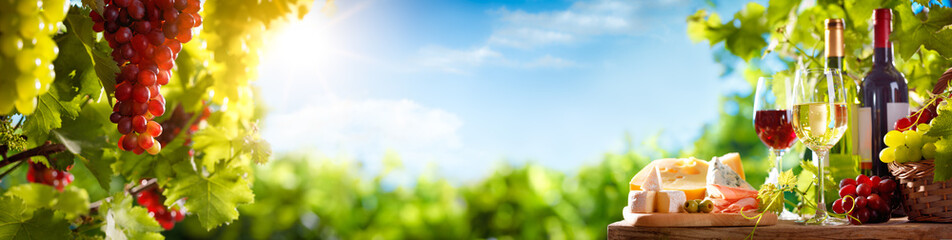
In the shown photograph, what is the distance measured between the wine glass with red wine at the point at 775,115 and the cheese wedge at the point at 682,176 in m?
0.13

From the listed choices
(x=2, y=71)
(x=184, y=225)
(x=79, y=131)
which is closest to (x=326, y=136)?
(x=184, y=225)

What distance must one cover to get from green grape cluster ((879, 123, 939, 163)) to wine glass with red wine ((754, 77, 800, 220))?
0.15m

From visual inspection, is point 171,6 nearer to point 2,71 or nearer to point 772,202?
point 2,71

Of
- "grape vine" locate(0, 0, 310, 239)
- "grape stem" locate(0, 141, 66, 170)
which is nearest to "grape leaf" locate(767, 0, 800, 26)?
"grape vine" locate(0, 0, 310, 239)

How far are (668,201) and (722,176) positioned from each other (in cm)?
13

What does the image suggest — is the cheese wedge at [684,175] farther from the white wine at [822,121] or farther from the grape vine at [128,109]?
the grape vine at [128,109]

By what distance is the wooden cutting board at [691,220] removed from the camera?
0.98 m

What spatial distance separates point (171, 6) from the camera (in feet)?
2.27

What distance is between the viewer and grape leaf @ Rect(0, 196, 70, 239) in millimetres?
979

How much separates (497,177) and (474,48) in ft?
2.73

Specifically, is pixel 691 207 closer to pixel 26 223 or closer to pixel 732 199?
pixel 732 199

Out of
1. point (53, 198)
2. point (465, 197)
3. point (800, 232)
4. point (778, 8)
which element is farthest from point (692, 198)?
point (465, 197)

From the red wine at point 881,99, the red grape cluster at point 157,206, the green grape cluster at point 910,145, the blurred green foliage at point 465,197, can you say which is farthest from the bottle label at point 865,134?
the red grape cluster at point 157,206

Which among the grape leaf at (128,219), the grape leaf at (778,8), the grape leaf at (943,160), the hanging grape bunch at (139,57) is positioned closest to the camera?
the hanging grape bunch at (139,57)
